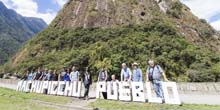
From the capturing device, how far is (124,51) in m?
96.2

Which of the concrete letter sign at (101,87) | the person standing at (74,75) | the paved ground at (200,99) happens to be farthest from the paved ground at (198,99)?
the person standing at (74,75)

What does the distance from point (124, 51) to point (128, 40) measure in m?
9.61

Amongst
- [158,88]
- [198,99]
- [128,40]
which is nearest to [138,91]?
[158,88]

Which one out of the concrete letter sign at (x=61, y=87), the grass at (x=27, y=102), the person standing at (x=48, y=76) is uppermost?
the person standing at (x=48, y=76)

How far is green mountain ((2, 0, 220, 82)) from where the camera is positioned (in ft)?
299

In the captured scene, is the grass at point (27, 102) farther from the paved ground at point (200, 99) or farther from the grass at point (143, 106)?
the paved ground at point (200, 99)

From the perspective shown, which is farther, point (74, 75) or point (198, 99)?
point (74, 75)

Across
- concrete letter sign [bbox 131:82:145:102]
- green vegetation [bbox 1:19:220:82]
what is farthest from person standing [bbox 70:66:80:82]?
green vegetation [bbox 1:19:220:82]

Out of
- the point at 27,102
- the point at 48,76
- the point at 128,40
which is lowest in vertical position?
the point at 27,102

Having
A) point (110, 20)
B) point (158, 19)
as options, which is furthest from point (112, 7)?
point (158, 19)

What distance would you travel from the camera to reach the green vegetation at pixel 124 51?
87.7 m

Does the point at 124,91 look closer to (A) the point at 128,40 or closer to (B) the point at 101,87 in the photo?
(B) the point at 101,87

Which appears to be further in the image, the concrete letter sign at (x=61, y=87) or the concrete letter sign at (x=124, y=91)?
the concrete letter sign at (x=61, y=87)

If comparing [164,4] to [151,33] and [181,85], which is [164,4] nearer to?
[151,33]
